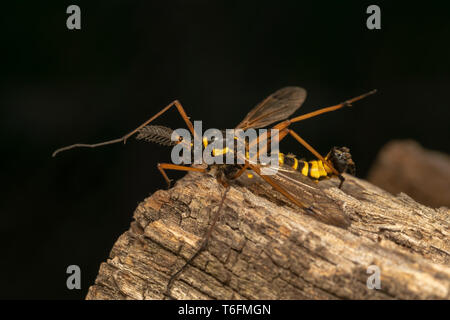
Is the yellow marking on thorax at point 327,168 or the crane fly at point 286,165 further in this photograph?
the yellow marking on thorax at point 327,168

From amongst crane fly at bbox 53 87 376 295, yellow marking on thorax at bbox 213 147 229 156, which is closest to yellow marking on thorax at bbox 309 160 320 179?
crane fly at bbox 53 87 376 295

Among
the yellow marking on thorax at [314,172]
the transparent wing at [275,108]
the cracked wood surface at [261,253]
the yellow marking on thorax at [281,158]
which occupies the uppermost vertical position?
the transparent wing at [275,108]

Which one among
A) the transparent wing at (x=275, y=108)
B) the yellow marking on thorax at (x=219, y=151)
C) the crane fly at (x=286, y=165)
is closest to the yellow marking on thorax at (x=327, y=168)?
the crane fly at (x=286, y=165)

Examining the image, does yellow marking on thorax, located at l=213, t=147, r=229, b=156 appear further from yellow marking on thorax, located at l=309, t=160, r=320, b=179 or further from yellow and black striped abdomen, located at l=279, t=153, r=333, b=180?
yellow marking on thorax, located at l=309, t=160, r=320, b=179

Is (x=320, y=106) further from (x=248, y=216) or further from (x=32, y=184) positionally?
(x=32, y=184)

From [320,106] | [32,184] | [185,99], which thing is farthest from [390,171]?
[32,184]

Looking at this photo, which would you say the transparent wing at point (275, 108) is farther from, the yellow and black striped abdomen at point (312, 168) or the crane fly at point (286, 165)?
the yellow and black striped abdomen at point (312, 168)
